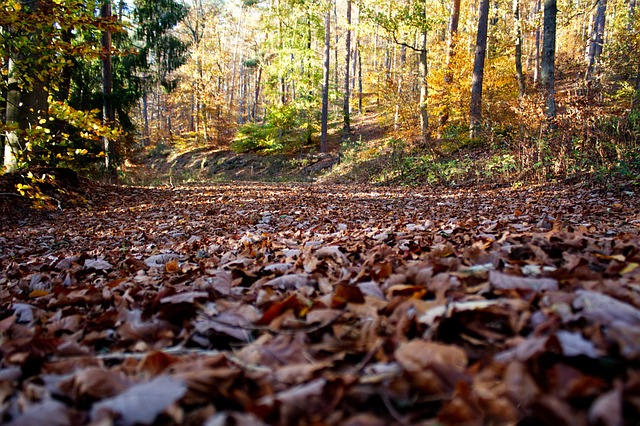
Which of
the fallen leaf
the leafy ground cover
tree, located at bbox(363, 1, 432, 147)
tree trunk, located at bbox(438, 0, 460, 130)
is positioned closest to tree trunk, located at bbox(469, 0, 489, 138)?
tree, located at bbox(363, 1, 432, 147)

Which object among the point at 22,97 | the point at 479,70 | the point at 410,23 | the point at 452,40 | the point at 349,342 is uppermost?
the point at 410,23

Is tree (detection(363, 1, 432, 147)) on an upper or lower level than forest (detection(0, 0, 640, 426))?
upper

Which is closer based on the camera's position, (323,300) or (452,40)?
(323,300)

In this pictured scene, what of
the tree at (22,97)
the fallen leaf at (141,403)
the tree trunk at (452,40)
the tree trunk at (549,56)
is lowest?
the fallen leaf at (141,403)

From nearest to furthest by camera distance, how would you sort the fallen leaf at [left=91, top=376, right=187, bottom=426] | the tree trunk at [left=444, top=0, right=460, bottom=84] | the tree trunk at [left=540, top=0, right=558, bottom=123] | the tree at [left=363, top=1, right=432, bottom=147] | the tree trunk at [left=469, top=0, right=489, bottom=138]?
the fallen leaf at [left=91, top=376, right=187, bottom=426], the tree trunk at [left=540, top=0, right=558, bottom=123], the tree trunk at [left=469, top=0, right=489, bottom=138], the tree at [left=363, top=1, right=432, bottom=147], the tree trunk at [left=444, top=0, right=460, bottom=84]

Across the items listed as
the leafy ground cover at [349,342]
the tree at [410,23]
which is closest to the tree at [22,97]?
the leafy ground cover at [349,342]

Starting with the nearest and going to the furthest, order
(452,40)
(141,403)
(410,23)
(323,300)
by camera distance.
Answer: (141,403) < (323,300) < (410,23) < (452,40)

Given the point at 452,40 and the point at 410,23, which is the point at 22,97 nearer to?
the point at 410,23

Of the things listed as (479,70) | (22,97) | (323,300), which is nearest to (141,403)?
(323,300)

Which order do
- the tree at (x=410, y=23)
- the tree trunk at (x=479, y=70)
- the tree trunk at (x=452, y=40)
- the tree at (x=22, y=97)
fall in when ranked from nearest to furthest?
1. the tree at (x=22, y=97)
2. the tree trunk at (x=479, y=70)
3. the tree at (x=410, y=23)
4. the tree trunk at (x=452, y=40)

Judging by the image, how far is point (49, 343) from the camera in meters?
1.35

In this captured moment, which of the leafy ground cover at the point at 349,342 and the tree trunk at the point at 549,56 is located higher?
the tree trunk at the point at 549,56

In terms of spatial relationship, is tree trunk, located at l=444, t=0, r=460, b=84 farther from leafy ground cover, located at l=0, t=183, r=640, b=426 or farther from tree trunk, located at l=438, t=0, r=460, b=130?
leafy ground cover, located at l=0, t=183, r=640, b=426

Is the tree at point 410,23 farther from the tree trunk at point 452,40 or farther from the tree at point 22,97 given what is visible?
the tree at point 22,97
